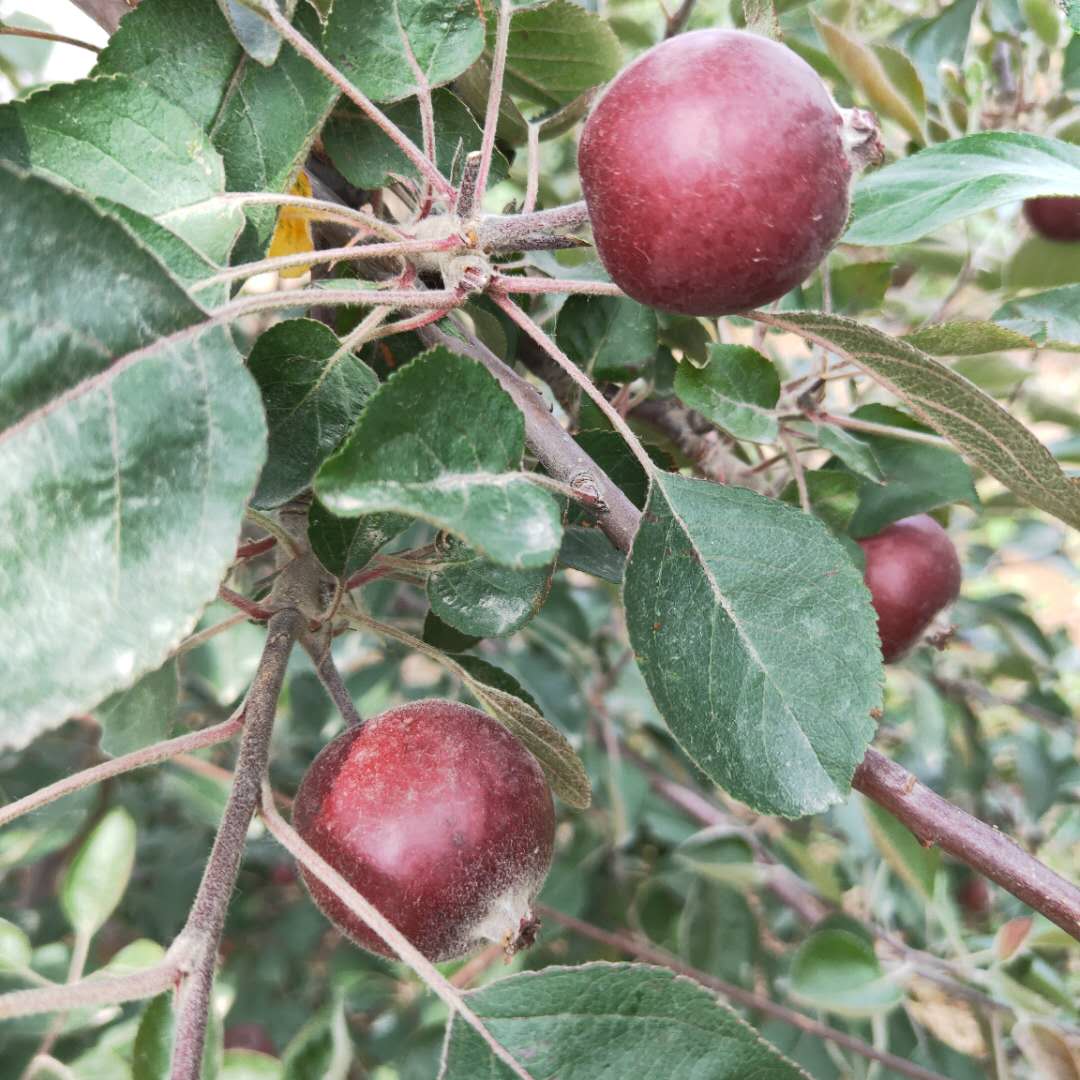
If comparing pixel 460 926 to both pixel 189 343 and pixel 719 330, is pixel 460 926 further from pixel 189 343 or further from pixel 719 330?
pixel 719 330

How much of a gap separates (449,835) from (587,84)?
1.98ft

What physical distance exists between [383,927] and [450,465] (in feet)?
0.82

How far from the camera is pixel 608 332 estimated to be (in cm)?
82

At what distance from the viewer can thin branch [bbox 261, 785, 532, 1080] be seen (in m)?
0.54

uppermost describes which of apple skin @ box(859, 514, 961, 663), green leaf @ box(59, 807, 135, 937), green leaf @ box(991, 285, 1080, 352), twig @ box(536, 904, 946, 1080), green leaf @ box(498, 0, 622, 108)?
green leaf @ box(498, 0, 622, 108)

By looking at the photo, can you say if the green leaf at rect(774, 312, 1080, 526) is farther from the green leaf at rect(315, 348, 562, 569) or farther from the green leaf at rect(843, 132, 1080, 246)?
the green leaf at rect(315, 348, 562, 569)

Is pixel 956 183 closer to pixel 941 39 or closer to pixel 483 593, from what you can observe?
pixel 483 593

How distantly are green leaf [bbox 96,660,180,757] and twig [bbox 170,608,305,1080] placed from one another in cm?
24

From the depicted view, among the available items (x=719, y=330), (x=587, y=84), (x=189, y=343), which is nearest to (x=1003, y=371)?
(x=719, y=330)

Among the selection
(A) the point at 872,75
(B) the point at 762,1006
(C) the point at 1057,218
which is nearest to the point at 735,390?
(A) the point at 872,75

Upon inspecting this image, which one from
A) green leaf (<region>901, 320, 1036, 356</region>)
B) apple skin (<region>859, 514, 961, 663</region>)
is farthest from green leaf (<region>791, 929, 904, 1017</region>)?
green leaf (<region>901, 320, 1036, 356</region>)

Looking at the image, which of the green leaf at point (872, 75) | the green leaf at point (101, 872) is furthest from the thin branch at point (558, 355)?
the green leaf at point (101, 872)

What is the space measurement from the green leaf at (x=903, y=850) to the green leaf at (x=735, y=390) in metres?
0.44

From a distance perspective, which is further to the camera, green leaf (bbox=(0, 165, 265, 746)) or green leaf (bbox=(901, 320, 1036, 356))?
green leaf (bbox=(901, 320, 1036, 356))
